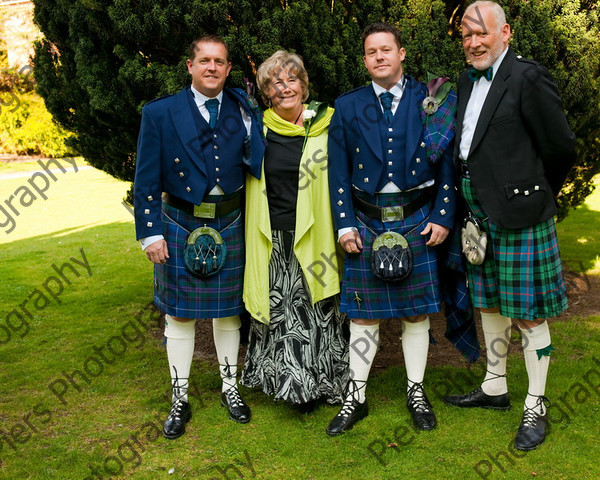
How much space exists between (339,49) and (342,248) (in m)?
1.13

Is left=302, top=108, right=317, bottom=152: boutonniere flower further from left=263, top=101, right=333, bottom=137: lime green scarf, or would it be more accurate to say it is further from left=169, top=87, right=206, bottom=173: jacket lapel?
left=169, top=87, right=206, bottom=173: jacket lapel

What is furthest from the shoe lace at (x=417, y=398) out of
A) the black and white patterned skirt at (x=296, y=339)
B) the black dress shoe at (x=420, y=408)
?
the black and white patterned skirt at (x=296, y=339)

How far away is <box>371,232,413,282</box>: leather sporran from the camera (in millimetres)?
2953

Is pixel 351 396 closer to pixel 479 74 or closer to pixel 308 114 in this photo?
pixel 308 114

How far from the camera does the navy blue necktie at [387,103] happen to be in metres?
2.96

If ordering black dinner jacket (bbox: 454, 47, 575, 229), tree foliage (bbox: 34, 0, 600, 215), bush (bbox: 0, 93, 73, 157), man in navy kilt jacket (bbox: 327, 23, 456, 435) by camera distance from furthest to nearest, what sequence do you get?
1. bush (bbox: 0, 93, 73, 157)
2. tree foliage (bbox: 34, 0, 600, 215)
3. man in navy kilt jacket (bbox: 327, 23, 456, 435)
4. black dinner jacket (bbox: 454, 47, 575, 229)

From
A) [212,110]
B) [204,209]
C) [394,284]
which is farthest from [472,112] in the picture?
[204,209]

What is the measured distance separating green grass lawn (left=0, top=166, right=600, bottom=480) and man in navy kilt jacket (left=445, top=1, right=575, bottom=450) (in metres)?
0.25

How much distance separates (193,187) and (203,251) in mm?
308

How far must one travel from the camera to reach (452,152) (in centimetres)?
294

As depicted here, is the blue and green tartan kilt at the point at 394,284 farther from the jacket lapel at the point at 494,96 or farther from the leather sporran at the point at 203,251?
the leather sporran at the point at 203,251

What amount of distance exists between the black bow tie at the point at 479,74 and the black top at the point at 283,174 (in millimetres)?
835

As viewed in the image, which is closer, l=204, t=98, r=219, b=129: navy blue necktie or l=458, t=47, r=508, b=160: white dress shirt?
l=458, t=47, r=508, b=160: white dress shirt

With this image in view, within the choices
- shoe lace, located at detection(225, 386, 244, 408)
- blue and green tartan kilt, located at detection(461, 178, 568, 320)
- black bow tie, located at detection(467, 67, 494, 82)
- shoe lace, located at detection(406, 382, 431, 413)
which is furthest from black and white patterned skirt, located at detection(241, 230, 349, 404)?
black bow tie, located at detection(467, 67, 494, 82)
